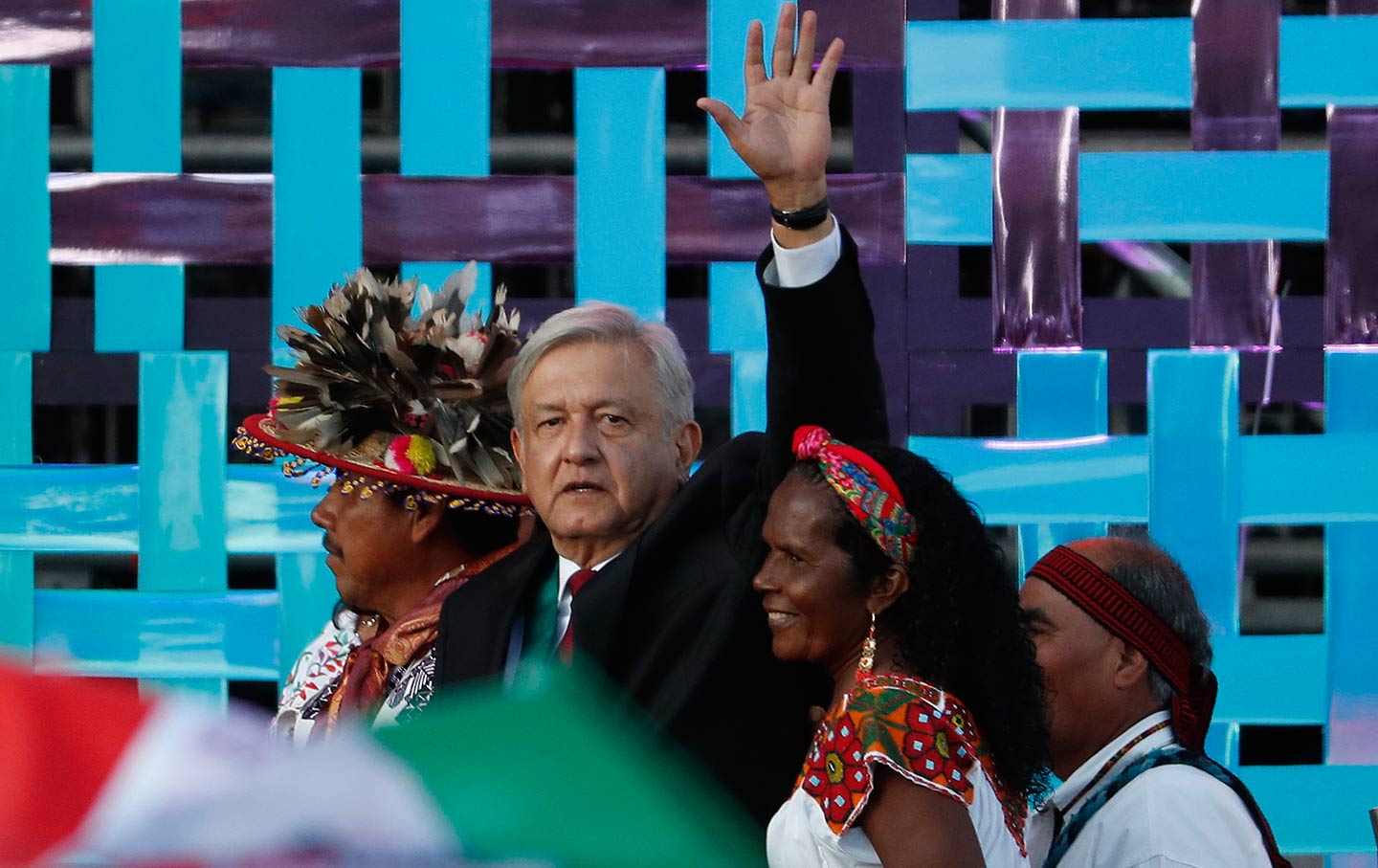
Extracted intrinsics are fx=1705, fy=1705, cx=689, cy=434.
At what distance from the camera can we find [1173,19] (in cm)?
295

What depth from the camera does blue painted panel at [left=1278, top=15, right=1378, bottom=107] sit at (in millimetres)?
2938

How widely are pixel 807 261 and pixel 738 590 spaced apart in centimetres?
44

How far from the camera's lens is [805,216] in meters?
2.15

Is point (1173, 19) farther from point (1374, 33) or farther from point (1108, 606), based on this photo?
point (1108, 606)

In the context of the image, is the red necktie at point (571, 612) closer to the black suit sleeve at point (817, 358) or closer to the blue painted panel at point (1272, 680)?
the black suit sleeve at point (817, 358)

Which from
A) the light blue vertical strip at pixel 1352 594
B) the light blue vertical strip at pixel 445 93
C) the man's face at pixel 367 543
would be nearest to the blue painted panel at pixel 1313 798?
the light blue vertical strip at pixel 1352 594

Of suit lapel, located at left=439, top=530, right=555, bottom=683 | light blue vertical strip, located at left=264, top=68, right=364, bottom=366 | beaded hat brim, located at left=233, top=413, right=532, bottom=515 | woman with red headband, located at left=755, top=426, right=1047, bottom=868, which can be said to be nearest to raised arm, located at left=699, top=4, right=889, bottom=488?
woman with red headband, located at left=755, top=426, right=1047, bottom=868

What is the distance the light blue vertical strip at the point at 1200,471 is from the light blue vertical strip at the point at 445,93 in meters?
1.19

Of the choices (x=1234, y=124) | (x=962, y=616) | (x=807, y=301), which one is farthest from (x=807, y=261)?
(x=1234, y=124)

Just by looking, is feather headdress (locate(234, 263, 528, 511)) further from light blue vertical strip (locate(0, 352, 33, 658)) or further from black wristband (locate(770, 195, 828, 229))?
black wristband (locate(770, 195, 828, 229))

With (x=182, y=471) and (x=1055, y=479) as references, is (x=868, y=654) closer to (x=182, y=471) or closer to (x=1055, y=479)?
(x=1055, y=479)

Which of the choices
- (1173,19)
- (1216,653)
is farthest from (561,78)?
(1216,653)

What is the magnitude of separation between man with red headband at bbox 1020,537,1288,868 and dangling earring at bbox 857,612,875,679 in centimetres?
24

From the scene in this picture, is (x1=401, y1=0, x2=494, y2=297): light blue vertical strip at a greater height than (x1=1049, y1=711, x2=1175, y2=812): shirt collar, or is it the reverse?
(x1=401, y1=0, x2=494, y2=297): light blue vertical strip
